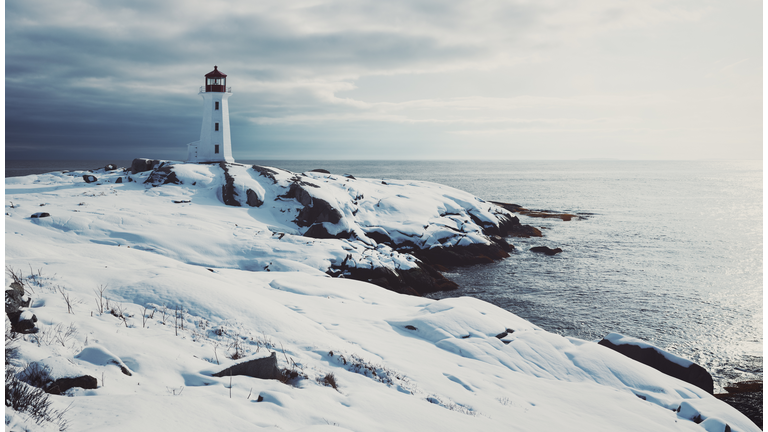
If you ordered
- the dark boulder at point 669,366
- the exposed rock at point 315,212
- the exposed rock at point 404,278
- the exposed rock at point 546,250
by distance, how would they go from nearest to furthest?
1. the dark boulder at point 669,366
2. the exposed rock at point 404,278
3. the exposed rock at point 315,212
4. the exposed rock at point 546,250

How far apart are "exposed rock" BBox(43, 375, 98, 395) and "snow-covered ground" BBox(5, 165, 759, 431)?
10 centimetres

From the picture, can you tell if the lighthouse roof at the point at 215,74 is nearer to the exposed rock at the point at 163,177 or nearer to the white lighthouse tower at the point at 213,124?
the white lighthouse tower at the point at 213,124

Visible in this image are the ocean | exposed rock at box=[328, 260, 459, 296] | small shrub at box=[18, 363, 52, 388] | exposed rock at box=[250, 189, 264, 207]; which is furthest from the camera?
exposed rock at box=[250, 189, 264, 207]

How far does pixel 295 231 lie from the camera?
25.9m

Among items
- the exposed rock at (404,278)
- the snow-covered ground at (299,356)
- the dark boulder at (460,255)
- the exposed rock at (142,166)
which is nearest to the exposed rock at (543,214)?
the dark boulder at (460,255)

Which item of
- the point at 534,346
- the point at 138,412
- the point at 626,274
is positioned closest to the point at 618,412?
the point at 534,346

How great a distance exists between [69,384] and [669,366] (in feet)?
47.7

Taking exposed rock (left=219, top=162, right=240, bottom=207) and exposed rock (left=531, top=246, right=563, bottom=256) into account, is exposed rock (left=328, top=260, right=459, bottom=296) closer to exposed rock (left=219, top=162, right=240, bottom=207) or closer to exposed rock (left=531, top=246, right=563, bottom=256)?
exposed rock (left=531, top=246, right=563, bottom=256)

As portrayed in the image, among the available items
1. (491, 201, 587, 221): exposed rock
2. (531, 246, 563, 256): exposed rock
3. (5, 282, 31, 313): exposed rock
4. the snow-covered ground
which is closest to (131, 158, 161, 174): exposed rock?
the snow-covered ground

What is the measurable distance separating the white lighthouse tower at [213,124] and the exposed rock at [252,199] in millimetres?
12587

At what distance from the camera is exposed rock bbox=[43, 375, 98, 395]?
4.53 meters

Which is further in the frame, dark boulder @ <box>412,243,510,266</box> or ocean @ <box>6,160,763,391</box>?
dark boulder @ <box>412,243,510,266</box>

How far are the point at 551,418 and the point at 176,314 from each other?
23.2ft

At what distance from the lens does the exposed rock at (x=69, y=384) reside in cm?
453
